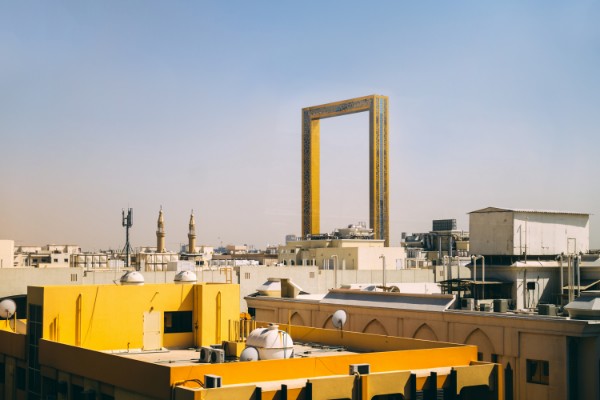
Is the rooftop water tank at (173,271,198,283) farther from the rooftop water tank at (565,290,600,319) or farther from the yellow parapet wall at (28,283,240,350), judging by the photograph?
the rooftop water tank at (565,290,600,319)

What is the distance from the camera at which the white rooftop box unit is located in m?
37.0

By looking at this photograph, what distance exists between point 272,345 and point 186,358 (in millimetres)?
5785

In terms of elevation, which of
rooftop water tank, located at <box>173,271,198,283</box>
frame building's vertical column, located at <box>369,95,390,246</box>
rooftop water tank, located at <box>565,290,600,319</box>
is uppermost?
frame building's vertical column, located at <box>369,95,390,246</box>

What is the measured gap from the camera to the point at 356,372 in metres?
18.5

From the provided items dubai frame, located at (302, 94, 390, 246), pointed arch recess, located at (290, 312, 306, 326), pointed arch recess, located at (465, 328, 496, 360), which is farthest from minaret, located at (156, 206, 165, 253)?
pointed arch recess, located at (465, 328, 496, 360)

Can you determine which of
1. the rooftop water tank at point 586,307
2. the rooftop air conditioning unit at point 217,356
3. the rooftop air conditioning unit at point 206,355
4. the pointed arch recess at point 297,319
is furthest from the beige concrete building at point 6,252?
the rooftop water tank at point 586,307

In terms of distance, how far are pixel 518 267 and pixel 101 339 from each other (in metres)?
20.8

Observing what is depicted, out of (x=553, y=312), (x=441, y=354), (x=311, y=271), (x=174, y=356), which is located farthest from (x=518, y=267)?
(x=311, y=271)

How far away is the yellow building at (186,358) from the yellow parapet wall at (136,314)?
4cm

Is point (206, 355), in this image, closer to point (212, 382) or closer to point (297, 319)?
point (212, 382)

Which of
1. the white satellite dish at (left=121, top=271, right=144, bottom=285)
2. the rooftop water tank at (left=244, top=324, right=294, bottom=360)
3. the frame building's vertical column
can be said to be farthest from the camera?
the frame building's vertical column

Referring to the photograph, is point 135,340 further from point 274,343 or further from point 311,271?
point 311,271

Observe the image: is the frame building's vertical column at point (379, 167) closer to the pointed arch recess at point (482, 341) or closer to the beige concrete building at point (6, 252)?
the beige concrete building at point (6, 252)

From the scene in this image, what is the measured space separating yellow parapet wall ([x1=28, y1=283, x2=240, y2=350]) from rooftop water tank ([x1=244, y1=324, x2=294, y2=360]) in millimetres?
8231
